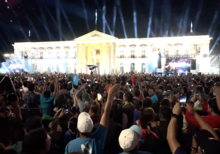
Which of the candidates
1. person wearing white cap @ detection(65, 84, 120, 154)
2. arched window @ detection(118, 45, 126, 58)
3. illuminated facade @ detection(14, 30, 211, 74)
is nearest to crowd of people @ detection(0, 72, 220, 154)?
person wearing white cap @ detection(65, 84, 120, 154)

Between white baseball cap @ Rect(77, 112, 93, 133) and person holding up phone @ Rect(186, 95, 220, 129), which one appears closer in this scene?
white baseball cap @ Rect(77, 112, 93, 133)

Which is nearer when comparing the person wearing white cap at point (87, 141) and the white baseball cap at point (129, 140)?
the white baseball cap at point (129, 140)

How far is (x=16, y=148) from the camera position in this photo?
2586 mm

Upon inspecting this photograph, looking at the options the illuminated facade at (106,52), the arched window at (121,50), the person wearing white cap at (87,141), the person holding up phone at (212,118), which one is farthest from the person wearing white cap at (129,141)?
the arched window at (121,50)

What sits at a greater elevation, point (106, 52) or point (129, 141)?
point (106, 52)

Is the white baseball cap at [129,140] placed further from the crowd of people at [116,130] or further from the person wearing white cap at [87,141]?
the person wearing white cap at [87,141]

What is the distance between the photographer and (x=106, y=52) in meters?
59.2

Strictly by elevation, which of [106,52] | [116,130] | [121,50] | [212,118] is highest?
[121,50]

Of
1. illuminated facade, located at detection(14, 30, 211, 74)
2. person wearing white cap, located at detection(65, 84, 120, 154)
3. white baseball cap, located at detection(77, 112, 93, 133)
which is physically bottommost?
person wearing white cap, located at detection(65, 84, 120, 154)

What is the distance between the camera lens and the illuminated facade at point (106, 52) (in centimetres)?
5612

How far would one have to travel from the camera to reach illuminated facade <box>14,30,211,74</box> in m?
56.1

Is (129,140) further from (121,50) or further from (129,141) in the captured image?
(121,50)

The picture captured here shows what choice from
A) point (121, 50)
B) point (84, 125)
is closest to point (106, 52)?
point (121, 50)

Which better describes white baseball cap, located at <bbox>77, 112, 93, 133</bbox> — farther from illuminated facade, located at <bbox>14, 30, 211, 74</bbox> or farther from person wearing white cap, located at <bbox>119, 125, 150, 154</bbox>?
illuminated facade, located at <bbox>14, 30, 211, 74</bbox>
